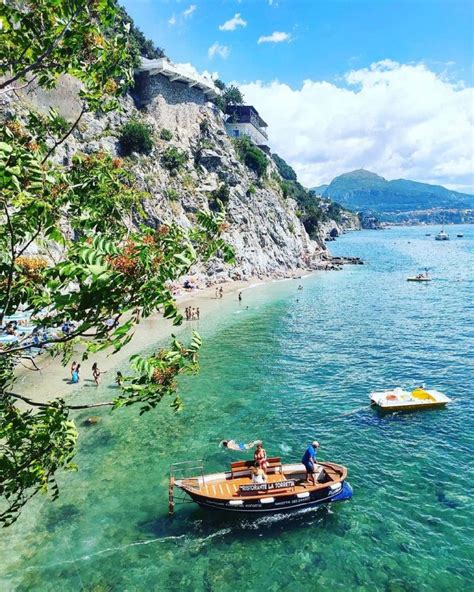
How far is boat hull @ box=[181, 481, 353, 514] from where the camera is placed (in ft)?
59.2

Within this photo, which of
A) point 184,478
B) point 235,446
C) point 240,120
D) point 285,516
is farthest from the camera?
point 240,120

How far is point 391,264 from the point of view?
378 ft

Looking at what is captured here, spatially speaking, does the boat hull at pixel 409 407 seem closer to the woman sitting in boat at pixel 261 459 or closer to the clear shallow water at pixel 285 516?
the clear shallow water at pixel 285 516

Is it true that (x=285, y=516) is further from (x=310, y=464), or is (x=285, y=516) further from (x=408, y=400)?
(x=408, y=400)

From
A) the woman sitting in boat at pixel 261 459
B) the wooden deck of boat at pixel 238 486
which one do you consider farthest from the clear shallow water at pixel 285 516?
the woman sitting in boat at pixel 261 459

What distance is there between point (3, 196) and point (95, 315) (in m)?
1.90

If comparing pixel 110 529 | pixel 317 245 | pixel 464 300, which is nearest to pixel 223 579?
pixel 110 529

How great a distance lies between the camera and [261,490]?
18.4m

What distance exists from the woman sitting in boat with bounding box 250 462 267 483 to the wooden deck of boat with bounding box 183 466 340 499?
27 centimetres

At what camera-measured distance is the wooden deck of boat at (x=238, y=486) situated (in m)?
18.3

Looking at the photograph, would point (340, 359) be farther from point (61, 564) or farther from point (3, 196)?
point (3, 196)

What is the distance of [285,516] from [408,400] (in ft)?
45.3

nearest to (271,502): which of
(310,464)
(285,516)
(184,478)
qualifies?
(285,516)

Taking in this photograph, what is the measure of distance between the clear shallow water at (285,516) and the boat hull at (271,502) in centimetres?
43
